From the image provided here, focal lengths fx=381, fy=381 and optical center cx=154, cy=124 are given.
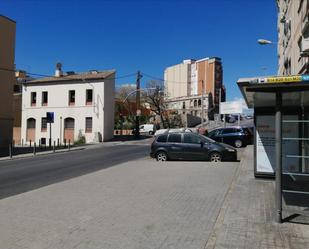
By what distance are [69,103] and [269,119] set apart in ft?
123

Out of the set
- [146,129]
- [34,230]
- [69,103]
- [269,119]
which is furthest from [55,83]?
[34,230]

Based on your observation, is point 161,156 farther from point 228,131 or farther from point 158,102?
point 158,102

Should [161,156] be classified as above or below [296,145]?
below

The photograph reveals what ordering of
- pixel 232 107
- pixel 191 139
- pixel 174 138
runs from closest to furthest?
pixel 191 139 → pixel 174 138 → pixel 232 107

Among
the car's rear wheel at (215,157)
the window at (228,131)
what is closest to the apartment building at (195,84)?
the window at (228,131)

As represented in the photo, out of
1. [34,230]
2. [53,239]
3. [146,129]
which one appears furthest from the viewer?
[146,129]

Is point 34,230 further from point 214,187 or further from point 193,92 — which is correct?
point 193,92

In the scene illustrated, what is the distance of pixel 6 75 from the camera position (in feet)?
109

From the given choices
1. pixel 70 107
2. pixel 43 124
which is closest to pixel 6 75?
pixel 70 107

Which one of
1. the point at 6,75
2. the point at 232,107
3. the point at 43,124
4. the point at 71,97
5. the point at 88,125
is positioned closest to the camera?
the point at 6,75

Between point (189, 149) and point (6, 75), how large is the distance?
21.1 m

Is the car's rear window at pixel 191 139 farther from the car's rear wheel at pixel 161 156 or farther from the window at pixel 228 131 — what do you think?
the window at pixel 228 131

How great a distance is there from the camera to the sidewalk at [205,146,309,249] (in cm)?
566

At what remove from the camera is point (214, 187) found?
35.7 ft
